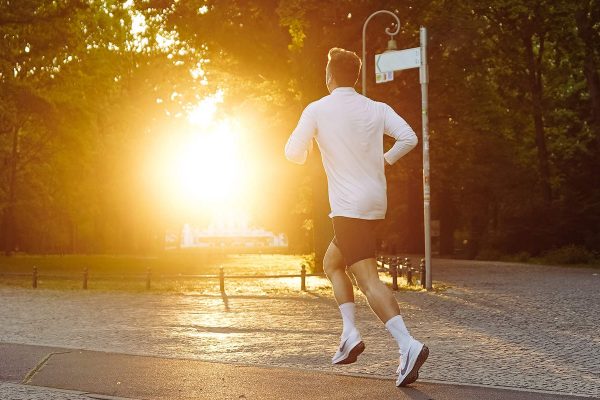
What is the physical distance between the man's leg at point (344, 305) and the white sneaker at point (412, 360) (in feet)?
1.01

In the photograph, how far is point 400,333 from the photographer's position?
6078 millimetres

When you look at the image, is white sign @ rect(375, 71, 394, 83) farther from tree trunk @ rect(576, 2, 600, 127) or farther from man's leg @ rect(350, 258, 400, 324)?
tree trunk @ rect(576, 2, 600, 127)

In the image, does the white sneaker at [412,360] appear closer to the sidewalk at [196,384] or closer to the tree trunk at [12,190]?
the sidewalk at [196,384]

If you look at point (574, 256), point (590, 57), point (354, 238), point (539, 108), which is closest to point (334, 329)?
point (354, 238)

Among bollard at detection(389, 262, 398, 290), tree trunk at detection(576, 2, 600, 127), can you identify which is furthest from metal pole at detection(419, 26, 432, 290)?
tree trunk at detection(576, 2, 600, 127)

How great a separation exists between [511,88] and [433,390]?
124 feet

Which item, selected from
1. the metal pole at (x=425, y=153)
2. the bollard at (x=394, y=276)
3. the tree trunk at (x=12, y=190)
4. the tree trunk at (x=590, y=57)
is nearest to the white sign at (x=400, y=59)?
the metal pole at (x=425, y=153)

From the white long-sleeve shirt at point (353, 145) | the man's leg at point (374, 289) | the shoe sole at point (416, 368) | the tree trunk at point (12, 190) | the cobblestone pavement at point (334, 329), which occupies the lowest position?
the cobblestone pavement at point (334, 329)

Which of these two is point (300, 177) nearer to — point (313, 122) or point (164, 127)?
point (164, 127)

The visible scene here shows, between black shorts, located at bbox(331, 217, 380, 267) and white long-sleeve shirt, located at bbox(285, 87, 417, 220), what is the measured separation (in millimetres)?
45

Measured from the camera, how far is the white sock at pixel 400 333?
6047mm

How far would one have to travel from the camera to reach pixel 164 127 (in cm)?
5456

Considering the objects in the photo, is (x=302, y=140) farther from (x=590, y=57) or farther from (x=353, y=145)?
(x=590, y=57)

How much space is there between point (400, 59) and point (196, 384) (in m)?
12.6
